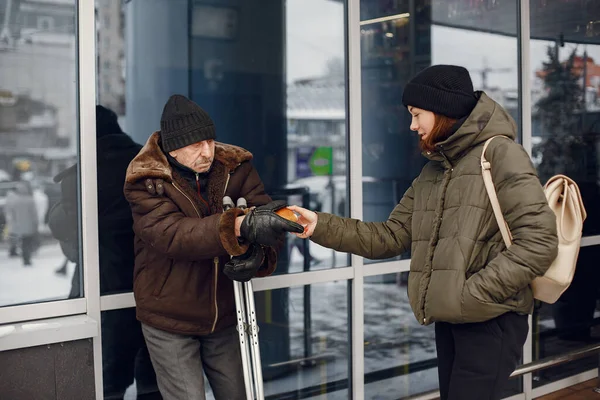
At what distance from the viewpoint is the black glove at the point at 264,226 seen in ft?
8.52

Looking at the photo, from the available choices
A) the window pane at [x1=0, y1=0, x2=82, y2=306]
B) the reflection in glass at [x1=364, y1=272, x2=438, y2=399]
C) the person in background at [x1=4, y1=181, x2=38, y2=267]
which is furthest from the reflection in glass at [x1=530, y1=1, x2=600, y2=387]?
the person in background at [x1=4, y1=181, x2=38, y2=267]

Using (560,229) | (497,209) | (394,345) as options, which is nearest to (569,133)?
(394,345)

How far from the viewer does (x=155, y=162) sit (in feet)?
9.14

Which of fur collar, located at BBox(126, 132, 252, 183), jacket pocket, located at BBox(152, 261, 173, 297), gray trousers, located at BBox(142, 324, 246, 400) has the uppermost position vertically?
fur collar, located at BBox(126, 132, 252, 183)

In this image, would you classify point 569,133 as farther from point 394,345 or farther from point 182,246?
point 182,246

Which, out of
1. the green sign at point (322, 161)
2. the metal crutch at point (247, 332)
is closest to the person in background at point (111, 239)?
the metal crutch at point (247, 332)

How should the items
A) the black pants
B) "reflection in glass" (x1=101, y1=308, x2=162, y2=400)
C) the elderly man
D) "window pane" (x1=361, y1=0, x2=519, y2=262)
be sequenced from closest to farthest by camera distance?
the black pants
the elderly man
"reflection in glass" (x1=101, y1=308, x2=162, y2=400)
"window pane" (x1=361, y1=0, x2=519, y2=262)

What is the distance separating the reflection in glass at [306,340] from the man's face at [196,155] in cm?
106

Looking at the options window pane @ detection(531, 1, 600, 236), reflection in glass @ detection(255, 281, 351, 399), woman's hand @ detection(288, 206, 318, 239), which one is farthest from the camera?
window pane @ detection(531, 1, 600, 236)

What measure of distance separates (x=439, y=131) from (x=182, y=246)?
0.97 meters

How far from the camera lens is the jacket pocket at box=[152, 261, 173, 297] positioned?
281 centimetres

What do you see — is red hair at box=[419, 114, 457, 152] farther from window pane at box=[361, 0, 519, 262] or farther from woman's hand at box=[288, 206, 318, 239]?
window pane at box=[361, 0, 519, 262]

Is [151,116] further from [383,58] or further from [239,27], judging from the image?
[383,58]

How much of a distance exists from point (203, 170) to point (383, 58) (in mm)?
1650
